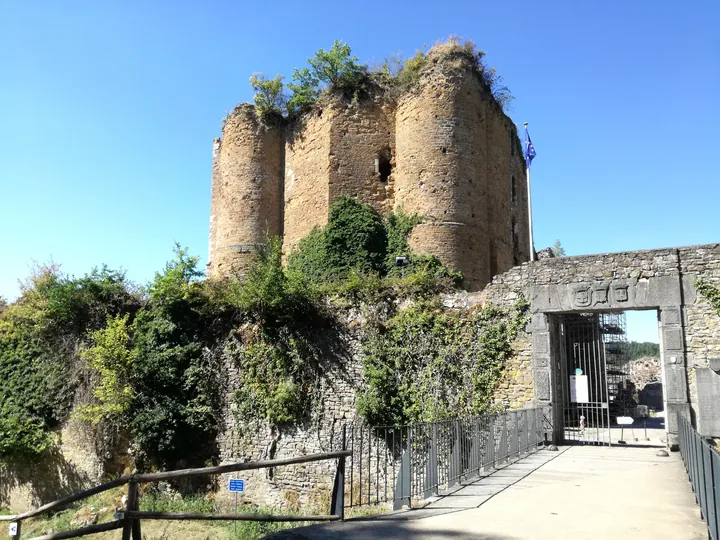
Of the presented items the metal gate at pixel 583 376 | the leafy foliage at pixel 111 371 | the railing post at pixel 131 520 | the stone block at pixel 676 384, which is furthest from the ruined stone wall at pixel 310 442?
the railing post at pixel 131 520

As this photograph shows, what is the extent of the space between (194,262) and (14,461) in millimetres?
7492

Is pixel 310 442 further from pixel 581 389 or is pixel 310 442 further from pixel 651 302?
pixel 651 302

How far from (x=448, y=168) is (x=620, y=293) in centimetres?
827

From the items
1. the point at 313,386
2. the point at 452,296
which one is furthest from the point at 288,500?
the point at 452,296

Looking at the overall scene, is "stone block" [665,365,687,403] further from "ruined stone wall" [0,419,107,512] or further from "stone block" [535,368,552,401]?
"ruined stone wall" [0,419,107,512]

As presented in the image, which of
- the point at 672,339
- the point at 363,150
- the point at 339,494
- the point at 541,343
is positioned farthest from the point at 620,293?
the point at 363,150

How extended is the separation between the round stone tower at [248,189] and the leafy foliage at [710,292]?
1561 centimetres

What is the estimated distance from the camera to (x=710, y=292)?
1149cm

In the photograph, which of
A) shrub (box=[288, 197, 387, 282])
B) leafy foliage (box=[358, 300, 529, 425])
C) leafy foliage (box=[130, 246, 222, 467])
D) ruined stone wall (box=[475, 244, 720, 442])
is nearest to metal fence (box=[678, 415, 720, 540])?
ruined stone wall (box=[475, 244, 720, 442])

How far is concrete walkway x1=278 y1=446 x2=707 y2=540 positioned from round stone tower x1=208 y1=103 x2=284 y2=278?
1630 centimetres

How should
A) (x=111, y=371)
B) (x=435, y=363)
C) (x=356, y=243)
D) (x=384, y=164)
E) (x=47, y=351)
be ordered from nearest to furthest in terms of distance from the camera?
(x=435, y=363), (x=111, y=371), (x=47, y=351), (x=356, y=243), (x=384, y=164)

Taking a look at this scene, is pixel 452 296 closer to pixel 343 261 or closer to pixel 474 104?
pixel 343 261

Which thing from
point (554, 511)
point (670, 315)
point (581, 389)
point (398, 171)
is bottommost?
point (554, 511)

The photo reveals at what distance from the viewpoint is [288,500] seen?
1398 centimetres
